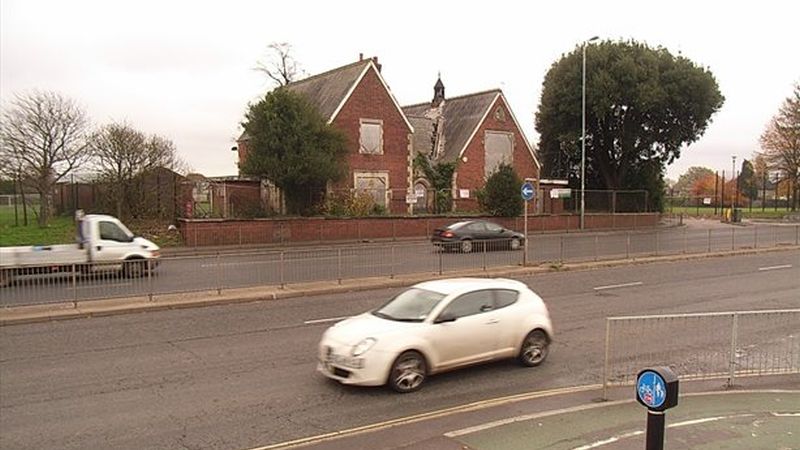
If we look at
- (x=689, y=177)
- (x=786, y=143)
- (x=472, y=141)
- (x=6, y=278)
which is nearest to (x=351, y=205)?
(x=472, y=141)

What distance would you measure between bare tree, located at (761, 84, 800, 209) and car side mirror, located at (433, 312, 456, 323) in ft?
217

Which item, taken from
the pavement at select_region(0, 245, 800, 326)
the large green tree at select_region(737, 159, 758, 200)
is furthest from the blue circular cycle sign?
the large green tree at select_region(737, 159, 758, 200)

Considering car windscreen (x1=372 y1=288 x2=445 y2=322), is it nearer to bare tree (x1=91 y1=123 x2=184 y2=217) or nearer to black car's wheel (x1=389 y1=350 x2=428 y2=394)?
black car's wheel (x1=389 y1=350 x2=428 y2=394)

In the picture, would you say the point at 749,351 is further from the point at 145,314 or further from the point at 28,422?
the point at 145,314

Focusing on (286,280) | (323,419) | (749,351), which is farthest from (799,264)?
(323,419)

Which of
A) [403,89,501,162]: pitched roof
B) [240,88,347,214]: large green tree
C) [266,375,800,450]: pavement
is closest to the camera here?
[266,375,800,450]: pavement

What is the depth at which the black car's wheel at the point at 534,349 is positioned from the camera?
9664 millimetres

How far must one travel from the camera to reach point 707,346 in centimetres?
1085

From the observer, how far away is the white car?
820 centimetres

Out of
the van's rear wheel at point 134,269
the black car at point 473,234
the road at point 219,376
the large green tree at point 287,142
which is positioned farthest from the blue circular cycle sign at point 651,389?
the large green tree at point 287,142

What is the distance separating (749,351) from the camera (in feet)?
34.7

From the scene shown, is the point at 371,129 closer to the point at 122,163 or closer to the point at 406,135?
the point at 406,135

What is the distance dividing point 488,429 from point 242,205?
104ft

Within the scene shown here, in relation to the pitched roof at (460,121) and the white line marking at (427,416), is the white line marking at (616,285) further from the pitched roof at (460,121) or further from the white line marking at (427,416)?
the pitched roof at (460,121)
